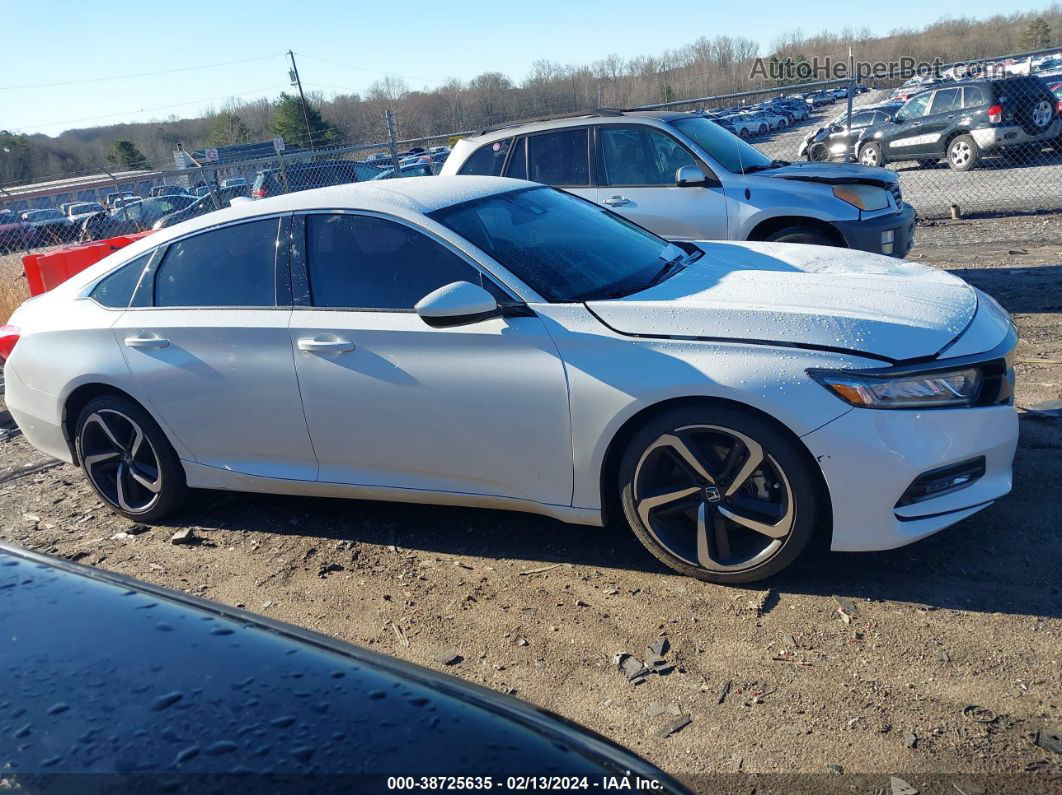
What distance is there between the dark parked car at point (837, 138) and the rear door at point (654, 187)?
9719mm

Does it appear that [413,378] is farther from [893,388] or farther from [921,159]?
[921,159]

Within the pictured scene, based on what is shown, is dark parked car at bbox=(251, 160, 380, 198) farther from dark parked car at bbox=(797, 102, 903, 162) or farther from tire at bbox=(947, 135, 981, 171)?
tire at bbox=(947, 135, 981, 171)

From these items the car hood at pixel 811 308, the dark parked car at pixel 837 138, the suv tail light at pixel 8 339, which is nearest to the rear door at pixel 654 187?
the car hood at pixel 811 308

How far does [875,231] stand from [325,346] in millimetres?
4865

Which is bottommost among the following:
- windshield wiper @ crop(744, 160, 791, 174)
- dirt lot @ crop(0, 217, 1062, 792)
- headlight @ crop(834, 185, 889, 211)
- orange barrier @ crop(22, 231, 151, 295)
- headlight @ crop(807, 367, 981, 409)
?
dirt lot @ crop(0, 217, 1062, 792)

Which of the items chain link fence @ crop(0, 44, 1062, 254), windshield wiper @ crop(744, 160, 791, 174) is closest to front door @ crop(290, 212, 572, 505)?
windshield wiper @ crop(744, 160, 791, 174)

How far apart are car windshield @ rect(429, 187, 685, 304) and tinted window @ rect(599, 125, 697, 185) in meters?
2.92

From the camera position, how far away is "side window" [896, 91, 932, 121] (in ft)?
62.4

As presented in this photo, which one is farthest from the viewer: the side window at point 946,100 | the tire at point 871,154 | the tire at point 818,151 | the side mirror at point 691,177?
the tire at point 818,151

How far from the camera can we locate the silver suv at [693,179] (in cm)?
712

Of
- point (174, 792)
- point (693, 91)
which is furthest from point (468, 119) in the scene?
point (174, 792)

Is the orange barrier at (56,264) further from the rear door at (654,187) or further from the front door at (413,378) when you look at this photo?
the front door at (413,378)

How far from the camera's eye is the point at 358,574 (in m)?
4.08

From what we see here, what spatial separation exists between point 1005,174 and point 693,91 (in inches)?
1259
